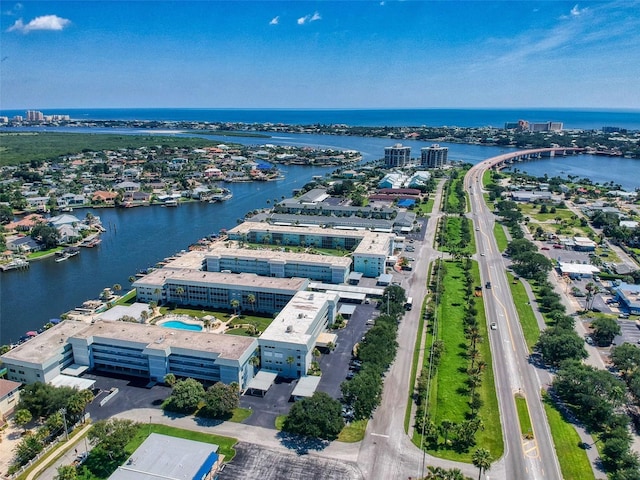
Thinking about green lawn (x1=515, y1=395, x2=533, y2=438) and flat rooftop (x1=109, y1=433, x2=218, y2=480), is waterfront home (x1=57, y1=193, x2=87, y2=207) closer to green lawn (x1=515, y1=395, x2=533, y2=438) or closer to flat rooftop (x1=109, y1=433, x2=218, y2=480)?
flat rooftop (x1=109, y1=433, x2=218, y2=480)

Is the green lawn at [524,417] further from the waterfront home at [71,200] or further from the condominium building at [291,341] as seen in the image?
the waterfront home at [71,200]

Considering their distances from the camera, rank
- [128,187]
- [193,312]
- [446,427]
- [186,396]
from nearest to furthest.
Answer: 1. [446,427]
2. [186,396]
3. [193,312]
4. [128,187]

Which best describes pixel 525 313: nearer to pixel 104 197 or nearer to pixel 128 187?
pixel 104 197

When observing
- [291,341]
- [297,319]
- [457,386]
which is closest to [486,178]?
[457,386]

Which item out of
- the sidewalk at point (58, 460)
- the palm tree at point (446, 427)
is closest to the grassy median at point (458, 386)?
the palm tree at point (446, 427)

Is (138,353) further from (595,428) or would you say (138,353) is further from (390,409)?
(595,428)

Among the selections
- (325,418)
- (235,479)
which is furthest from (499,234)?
(235,479)

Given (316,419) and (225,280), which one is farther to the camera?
(225,280)
